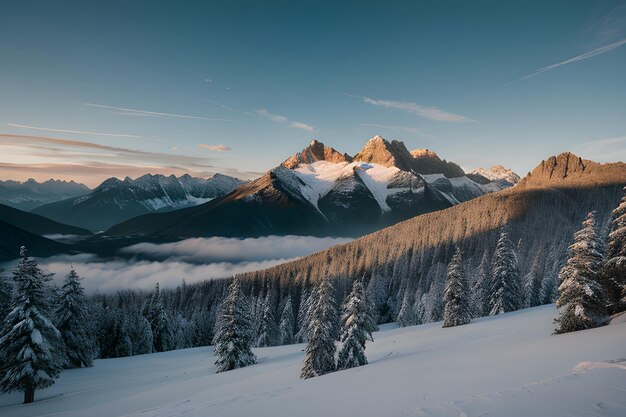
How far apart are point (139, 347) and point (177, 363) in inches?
973

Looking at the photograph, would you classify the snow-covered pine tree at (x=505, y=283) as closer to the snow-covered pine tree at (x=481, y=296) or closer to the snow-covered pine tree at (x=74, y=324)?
the snow-covered pine tree at (x=481, y=296)

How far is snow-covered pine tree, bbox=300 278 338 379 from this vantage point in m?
30.1

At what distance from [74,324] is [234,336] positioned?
20.5m

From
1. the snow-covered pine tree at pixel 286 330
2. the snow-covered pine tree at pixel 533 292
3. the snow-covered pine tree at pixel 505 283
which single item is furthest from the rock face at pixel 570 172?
the snow-covered pine tree at pixel 286 330

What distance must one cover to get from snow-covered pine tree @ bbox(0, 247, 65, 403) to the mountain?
11084 centimetres

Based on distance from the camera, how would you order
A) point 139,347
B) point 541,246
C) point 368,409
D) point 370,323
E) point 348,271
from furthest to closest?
point 348,271, point 541,246, point 139,347, point 370,323, point 368,409

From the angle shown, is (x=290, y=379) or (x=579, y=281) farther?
(x=290, y=379)

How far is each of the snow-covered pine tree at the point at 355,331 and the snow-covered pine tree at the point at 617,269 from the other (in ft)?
51.8

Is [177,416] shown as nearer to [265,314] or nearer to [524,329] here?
[524,329]

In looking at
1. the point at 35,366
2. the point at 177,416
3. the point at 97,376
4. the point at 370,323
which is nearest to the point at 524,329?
the point at 370,323

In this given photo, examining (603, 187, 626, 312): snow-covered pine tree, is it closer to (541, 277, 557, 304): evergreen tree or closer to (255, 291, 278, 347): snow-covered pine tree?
(541, 277, 557, 304): evergreen tree

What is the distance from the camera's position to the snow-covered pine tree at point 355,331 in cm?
2928

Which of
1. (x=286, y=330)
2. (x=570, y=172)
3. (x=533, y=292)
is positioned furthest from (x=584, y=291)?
(x=570, y=172)

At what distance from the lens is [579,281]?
22750 millimetres
